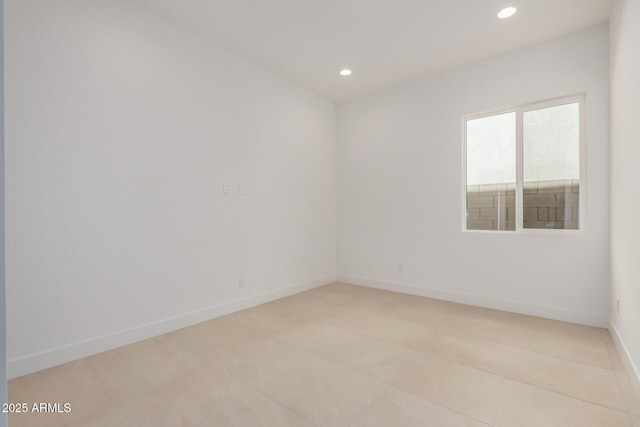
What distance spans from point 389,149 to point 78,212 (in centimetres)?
367

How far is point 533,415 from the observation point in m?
1.70

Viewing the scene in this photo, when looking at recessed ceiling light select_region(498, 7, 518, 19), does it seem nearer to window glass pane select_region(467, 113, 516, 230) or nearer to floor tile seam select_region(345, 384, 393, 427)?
window glass pane select_region(467, 113, 516, 230)

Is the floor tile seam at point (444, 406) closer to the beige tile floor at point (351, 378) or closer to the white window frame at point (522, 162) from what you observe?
the beige tile floor at point (351, 378)

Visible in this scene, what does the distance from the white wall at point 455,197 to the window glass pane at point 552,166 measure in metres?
0.18

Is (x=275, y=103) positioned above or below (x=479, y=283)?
above

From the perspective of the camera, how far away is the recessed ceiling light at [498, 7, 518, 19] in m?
2.68

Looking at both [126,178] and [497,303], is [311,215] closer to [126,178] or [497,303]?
[126,178]

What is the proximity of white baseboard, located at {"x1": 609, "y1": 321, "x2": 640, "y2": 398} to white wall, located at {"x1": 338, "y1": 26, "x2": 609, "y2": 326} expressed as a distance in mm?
359

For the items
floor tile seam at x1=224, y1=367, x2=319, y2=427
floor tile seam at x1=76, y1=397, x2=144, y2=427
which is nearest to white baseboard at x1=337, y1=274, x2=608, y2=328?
floor tile seam at x1=224, y1=367, x2=319, y2=427

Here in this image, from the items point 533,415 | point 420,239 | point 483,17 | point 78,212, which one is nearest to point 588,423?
point 533,415

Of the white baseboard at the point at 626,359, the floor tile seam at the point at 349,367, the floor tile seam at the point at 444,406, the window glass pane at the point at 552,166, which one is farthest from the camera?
the window glass pane at the point at 552,166

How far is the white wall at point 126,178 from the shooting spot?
2178mm

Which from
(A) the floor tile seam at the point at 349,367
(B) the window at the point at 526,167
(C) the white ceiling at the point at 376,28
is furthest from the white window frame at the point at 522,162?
(A) the floor tile seam at the point at 349,367

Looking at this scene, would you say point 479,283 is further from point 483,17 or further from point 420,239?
point 483,17
